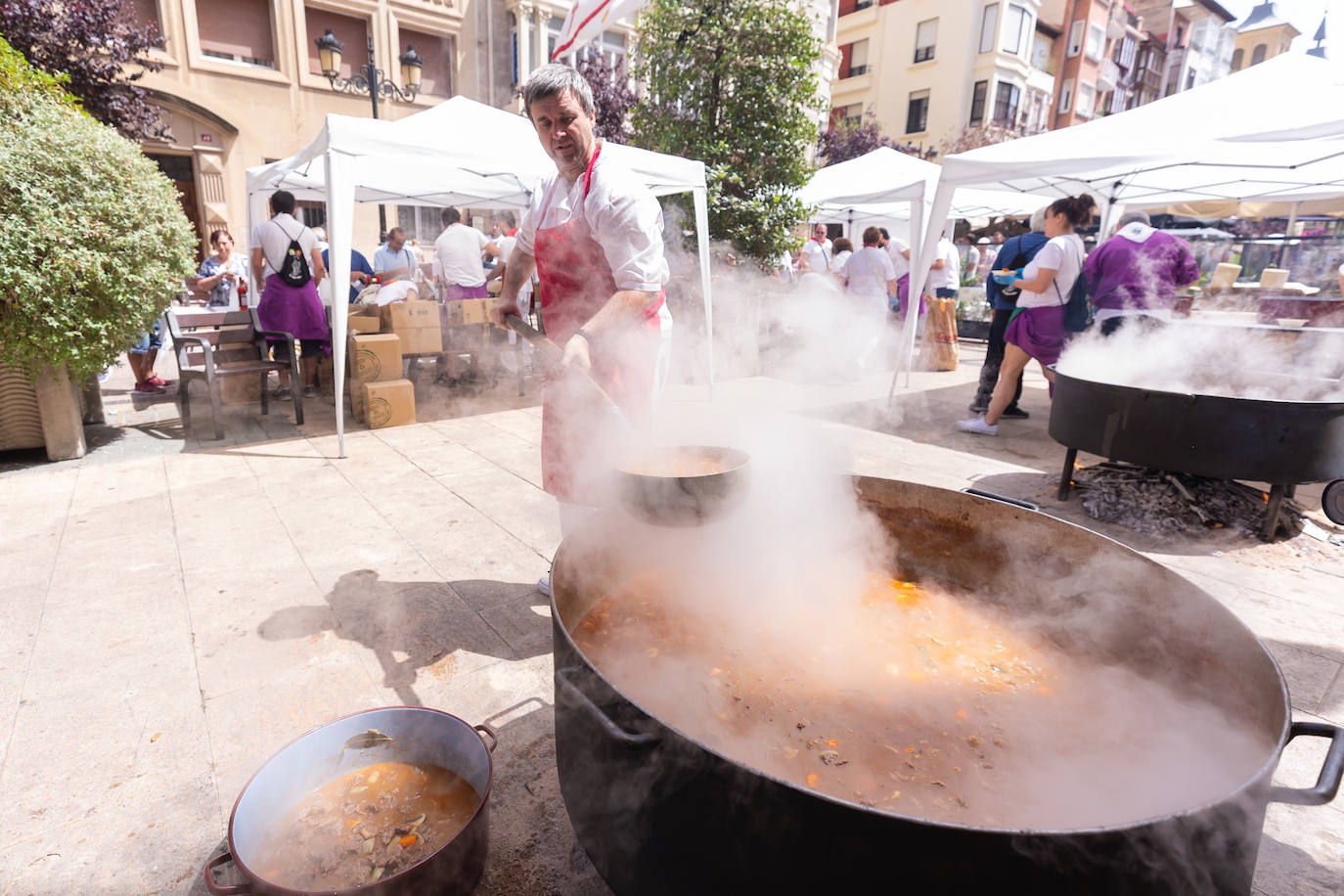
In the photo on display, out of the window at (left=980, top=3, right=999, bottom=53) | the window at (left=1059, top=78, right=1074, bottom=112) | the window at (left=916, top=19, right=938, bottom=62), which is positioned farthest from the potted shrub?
the window at (left=1059, top=78, right=1074, bottom=112)

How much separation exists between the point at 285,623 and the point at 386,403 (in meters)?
3.61

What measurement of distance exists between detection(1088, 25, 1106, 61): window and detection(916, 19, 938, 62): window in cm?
784

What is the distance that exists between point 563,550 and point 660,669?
41 centimetres

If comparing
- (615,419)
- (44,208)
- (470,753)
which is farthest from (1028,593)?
(44,208)

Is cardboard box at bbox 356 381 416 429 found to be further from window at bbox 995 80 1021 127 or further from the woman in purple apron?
window at bbox 995 80 1021 127

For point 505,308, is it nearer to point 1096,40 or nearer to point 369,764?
point 369,764

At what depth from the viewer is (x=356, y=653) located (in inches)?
103

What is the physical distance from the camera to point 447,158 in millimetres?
5512

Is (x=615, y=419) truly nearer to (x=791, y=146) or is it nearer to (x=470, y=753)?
(x=470, y=753)

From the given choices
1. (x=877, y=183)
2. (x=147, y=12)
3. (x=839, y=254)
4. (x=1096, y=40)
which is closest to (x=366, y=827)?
(x=877, y=183)

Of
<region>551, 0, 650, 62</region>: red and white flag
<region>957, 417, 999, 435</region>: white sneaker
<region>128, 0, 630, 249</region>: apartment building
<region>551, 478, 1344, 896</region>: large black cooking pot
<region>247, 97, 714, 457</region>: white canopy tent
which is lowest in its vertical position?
<region>957, 417, 999, 435</region>: white sneaker

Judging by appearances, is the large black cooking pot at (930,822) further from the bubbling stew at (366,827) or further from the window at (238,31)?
the window at (238,31)

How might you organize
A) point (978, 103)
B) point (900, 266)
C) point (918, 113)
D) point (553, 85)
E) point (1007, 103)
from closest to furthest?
point (553, 85) < point (900, 266) < point (978, 103) < point (1007, 103) < point (918, 113)

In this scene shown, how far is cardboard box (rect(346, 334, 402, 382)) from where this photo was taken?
6070 mm
